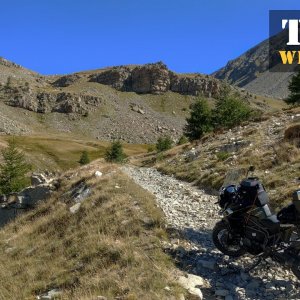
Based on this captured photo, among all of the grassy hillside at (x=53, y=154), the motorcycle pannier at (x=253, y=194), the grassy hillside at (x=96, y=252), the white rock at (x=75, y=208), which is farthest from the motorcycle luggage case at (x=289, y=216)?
the grassy hillside at (x=53, y=154)

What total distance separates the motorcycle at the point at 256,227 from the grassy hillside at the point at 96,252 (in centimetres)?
155

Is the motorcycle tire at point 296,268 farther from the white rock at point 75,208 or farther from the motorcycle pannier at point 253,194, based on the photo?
the white rock at point 75,208

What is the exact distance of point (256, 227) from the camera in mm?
8102

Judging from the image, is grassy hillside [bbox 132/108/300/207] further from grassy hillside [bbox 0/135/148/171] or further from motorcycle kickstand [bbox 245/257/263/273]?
grassy hillside [bbox 0/135/148/171]

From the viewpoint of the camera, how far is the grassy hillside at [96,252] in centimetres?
769

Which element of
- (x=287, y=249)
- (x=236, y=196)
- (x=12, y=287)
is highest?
(x=236, y=196)

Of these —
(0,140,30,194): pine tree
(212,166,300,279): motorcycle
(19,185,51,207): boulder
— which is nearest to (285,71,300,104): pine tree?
(0,140,30,194): pine tree

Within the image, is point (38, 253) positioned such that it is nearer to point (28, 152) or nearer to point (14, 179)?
point (14, 179)

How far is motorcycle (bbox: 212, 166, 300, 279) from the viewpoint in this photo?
7590 millimetres

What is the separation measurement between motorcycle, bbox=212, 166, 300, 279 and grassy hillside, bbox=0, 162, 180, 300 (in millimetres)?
1548

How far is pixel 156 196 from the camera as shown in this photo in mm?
15984

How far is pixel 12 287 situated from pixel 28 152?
90529 mm

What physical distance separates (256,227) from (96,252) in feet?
13.4

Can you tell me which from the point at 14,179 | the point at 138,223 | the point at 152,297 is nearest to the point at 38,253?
the point at 138,223
